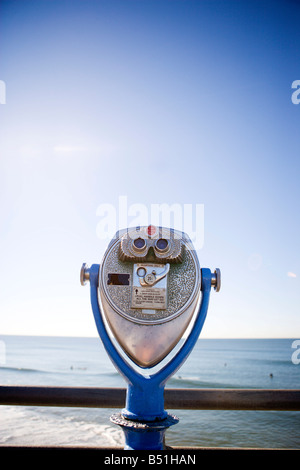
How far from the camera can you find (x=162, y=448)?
125 cm

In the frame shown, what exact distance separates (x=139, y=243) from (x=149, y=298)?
0.74ft

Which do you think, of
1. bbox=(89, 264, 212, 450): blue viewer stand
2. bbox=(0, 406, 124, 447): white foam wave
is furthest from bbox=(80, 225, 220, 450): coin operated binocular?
bbox=(0, 406, 124, 447): white foam wave

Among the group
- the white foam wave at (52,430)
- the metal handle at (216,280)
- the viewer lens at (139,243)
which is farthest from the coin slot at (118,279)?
the white foam wave at (52,430)

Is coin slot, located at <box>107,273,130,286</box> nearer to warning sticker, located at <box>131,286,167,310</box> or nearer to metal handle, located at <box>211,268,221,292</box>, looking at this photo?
warning sticker, located at <box>131,286,167,310</box>

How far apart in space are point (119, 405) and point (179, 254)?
834 mm

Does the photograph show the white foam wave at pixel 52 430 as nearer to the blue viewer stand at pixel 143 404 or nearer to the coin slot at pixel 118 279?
the blue viewer stand at pixel 143 404

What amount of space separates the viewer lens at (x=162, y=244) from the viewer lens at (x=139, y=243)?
55 millimetres

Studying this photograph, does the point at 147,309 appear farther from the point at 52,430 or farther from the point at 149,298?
the point at 52,430

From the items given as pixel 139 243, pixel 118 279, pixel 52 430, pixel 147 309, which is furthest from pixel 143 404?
pixel 52 430

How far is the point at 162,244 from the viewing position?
1415 mm

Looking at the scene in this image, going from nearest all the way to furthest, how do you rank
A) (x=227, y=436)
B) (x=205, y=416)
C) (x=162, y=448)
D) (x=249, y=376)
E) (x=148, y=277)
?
(x=162, y=448) → (x=148, y=277) → (x=227, y=436) → (x=205, y=416) → (x=249, y=376)

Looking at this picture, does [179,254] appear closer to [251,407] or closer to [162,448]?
[162,448]

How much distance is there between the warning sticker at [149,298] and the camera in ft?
4.37
